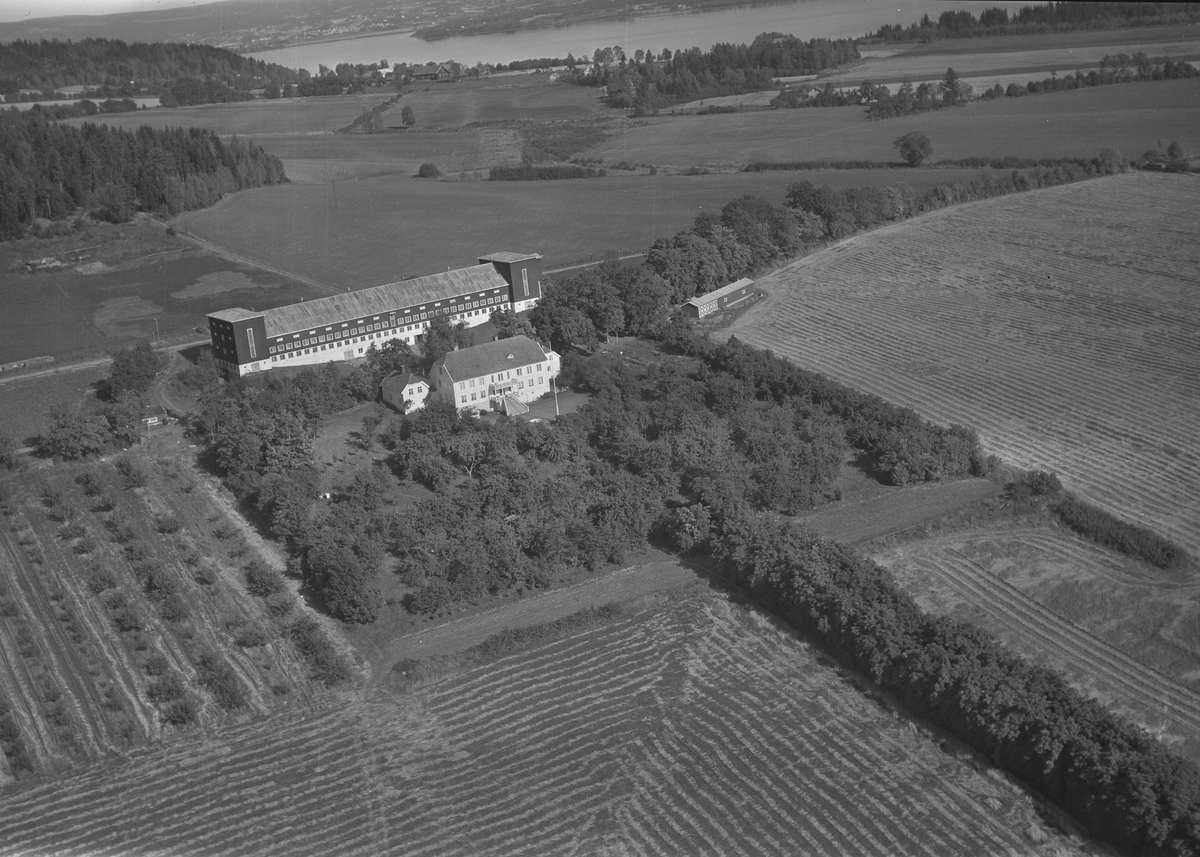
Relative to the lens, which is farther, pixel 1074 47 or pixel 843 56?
pixel 843 56

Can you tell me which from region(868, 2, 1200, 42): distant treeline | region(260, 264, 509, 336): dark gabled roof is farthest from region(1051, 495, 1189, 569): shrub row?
region(868, 2, 1200, 42): distant treeline

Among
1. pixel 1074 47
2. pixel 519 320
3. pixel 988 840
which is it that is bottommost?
pixel 988 840

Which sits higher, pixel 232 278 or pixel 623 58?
pixel 623 58

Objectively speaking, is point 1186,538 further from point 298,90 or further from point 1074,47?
point 298,90

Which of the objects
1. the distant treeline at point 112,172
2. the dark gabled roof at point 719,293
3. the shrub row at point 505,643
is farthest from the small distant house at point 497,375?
the distant treeline at point 112,172

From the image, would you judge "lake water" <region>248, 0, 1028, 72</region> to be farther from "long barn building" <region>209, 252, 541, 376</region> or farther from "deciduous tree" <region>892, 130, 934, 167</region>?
"long barn building" <region>209, 252, 541, 376</region>

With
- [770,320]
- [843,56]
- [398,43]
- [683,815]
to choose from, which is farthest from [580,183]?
[398,43]
